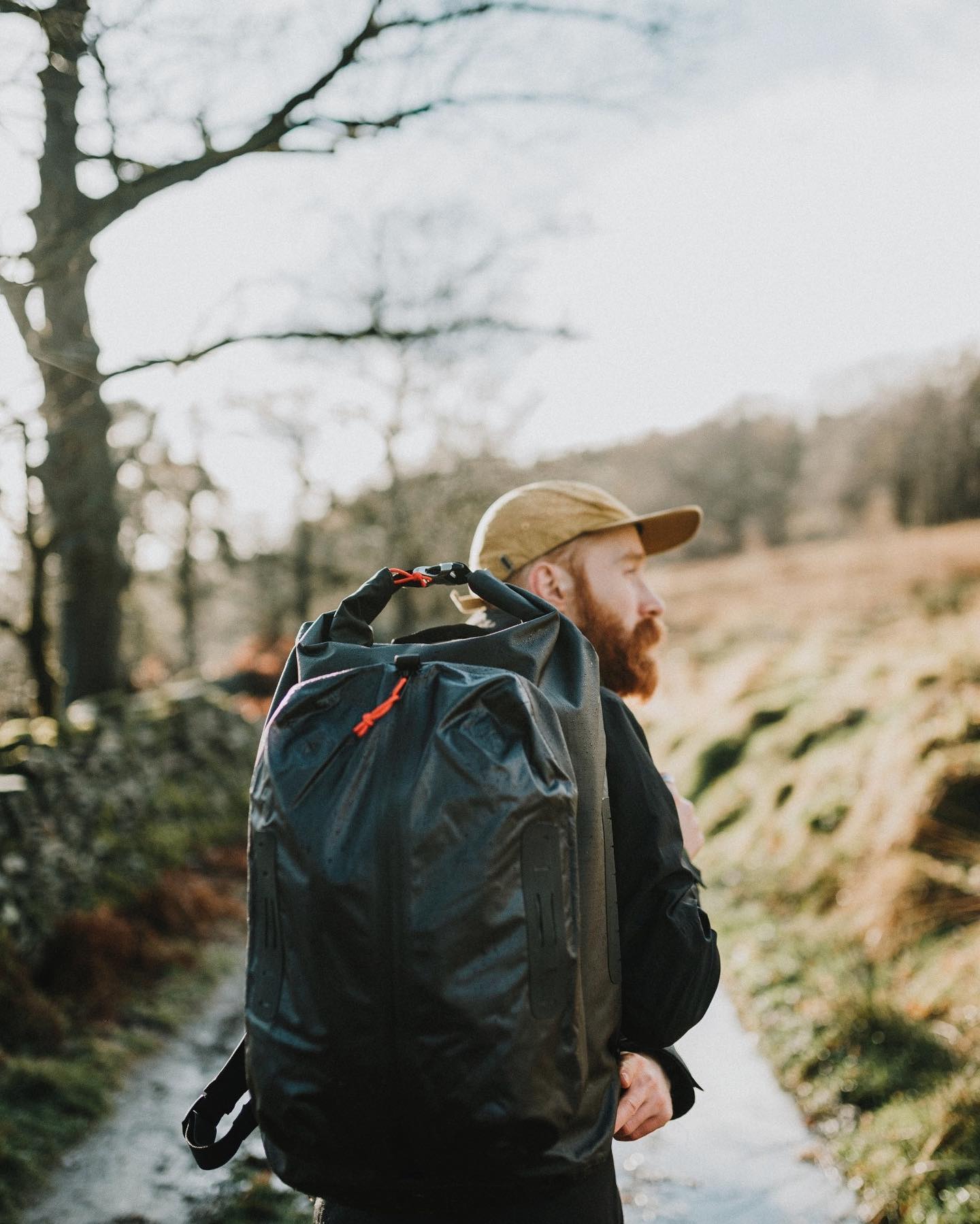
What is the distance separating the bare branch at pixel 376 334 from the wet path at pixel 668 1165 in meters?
3.25

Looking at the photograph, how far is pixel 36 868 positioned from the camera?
16.3ft

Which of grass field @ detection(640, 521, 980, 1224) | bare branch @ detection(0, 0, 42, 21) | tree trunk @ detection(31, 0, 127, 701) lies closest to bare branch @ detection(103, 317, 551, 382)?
tree trunk @ detection(31, 0, 127, 701)

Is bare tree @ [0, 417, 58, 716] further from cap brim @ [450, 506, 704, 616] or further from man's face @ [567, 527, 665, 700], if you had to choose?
man's face @ [567, 527, 665, 700]

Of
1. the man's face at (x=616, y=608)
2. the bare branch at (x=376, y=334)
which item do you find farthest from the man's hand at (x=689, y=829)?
the bare branch at (x=376, y=334)

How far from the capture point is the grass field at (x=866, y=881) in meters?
3.41

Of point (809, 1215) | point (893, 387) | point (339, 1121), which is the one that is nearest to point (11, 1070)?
point (809, 1215)

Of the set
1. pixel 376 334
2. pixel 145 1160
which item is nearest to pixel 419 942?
pixel 145 1160

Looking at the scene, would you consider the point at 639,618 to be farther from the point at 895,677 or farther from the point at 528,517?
the point at 895,677

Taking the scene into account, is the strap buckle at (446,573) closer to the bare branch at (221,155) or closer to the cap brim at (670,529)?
the cap brim at (670,529)

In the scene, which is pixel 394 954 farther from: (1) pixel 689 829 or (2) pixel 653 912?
(1) pixel 689 829

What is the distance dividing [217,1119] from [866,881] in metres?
4.65

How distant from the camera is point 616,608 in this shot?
1.92 meters

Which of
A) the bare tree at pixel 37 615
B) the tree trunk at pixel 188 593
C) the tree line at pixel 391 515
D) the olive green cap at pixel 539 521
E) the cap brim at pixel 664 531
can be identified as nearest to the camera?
the olive green cap at pixel 539 521

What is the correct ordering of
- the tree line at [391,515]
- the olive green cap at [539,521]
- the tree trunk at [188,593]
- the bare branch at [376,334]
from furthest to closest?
1. the tree trunk at [188,593]
2. the tree line at [391,515]
3. the bare branch at [376,334]
4. the olive green cap at [539,521]
